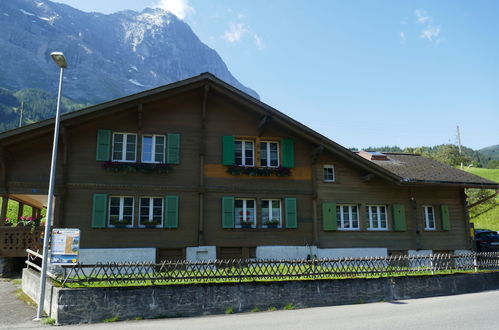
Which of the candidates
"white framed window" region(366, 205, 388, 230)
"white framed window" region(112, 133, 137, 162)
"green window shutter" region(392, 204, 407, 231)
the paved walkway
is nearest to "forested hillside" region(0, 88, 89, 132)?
"white framed window" region(112, 133, 137, 162)

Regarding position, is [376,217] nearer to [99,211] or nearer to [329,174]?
[329,174]

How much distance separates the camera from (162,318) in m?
10.3

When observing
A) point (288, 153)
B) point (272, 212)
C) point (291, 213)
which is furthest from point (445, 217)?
point (272, 212)

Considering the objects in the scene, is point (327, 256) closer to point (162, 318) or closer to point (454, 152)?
point (162, 318)

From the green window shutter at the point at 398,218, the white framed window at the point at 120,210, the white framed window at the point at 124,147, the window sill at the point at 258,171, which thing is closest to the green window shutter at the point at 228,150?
the window sill at the point at 258,171

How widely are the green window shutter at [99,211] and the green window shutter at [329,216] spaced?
388 inches

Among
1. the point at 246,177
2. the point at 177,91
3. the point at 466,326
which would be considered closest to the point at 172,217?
the point at 246,177

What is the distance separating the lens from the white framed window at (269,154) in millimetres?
18953

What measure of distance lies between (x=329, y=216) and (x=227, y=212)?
198 inches

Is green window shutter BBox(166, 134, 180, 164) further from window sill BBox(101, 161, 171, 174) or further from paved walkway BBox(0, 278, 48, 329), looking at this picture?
paved walkway BBox(0, 278, 48, 329)

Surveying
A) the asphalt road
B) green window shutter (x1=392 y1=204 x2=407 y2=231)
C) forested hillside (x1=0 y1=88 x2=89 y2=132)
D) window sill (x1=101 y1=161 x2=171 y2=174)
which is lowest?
the asphalt road

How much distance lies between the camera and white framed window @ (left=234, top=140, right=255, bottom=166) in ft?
61.0

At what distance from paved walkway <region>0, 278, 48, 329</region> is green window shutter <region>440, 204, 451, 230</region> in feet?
62.0

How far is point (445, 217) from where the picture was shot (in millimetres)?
20734
